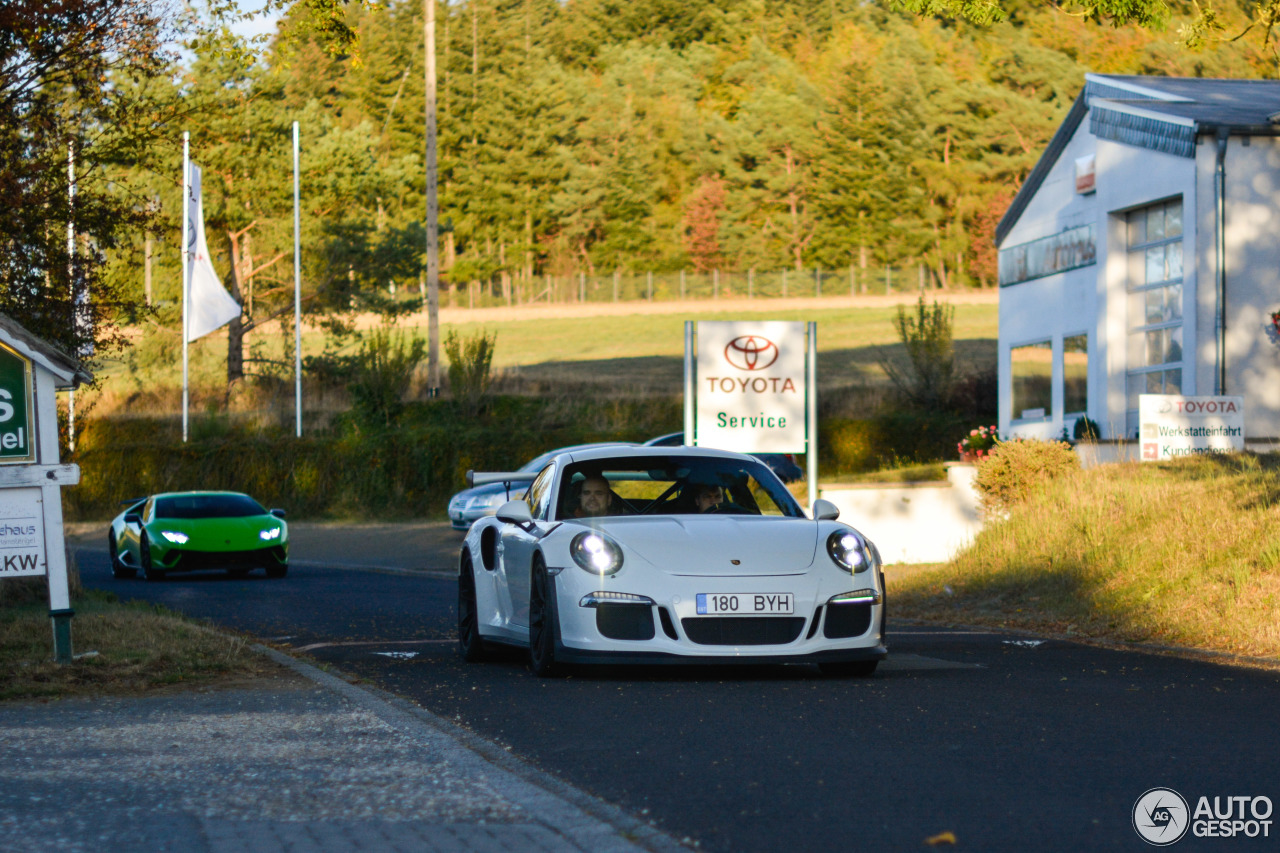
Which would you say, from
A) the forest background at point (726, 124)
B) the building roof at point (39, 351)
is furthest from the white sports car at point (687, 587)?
the forest background at point (726, 124)

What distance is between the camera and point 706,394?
18.7 metres

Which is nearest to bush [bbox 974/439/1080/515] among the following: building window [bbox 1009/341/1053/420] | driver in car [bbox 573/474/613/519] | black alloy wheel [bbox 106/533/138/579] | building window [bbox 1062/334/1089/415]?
driver in car [bbox 573/474/613/519]

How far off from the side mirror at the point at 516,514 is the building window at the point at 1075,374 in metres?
21.0

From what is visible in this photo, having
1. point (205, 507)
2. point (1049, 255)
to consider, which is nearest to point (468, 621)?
point (205, 507)

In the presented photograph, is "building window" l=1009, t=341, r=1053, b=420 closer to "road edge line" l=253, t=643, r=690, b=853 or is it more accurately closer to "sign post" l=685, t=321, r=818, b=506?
"sign post" l=685, t=321, r=818, b=506

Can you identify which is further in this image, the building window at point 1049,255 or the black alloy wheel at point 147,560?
the building window at point 1049,255

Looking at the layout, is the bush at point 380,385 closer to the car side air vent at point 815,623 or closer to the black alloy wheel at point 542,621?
the black alloy wheel at point 542,621

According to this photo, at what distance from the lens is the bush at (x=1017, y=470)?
1847cm

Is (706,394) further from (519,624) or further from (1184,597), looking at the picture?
(519,624)

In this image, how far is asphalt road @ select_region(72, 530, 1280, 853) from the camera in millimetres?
5695

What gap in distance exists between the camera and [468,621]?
11.5 meters

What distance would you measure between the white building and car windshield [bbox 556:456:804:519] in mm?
16438

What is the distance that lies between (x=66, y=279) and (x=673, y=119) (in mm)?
76630

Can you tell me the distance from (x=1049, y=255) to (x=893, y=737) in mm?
26135
